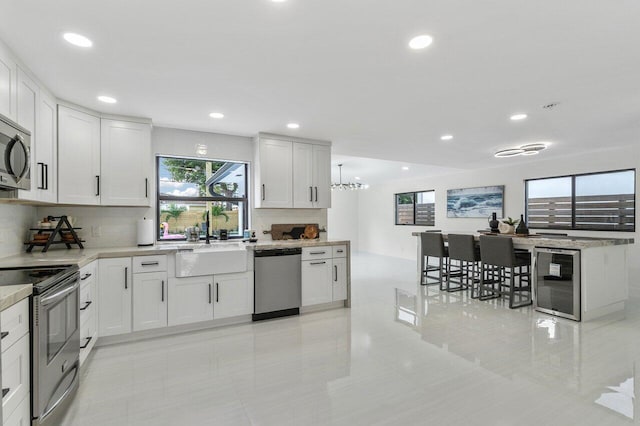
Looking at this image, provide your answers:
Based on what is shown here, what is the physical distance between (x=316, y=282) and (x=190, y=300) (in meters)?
1.48

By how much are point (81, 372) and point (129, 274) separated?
0.87 metres

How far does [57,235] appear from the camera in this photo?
329 cm

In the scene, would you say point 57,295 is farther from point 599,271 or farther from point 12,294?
point 599,271

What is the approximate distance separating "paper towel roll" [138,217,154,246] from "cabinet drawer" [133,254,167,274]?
1.54 feet

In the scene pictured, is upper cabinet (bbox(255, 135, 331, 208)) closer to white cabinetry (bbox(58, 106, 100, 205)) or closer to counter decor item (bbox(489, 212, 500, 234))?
white cabinetry (bbox(58, 106, 100, 205))

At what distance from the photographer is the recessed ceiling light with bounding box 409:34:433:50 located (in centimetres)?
202

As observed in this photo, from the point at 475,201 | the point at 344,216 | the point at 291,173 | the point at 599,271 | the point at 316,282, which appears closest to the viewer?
the point at 599,271

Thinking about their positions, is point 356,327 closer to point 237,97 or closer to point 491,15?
point 237,97

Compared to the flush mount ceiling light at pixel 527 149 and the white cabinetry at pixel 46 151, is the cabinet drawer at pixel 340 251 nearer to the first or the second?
the white cabinetry at pixel 46 151

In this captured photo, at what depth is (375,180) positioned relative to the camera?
979 cm

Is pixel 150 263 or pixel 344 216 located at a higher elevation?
pixel 344 216

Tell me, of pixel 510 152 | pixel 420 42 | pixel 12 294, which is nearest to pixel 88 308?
pixel 12 294

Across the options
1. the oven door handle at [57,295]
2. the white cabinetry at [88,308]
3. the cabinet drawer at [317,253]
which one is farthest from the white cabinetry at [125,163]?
the cabinet drawer at [317,253]

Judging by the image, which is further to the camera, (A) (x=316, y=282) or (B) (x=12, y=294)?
(A) (x=316, y=282)
